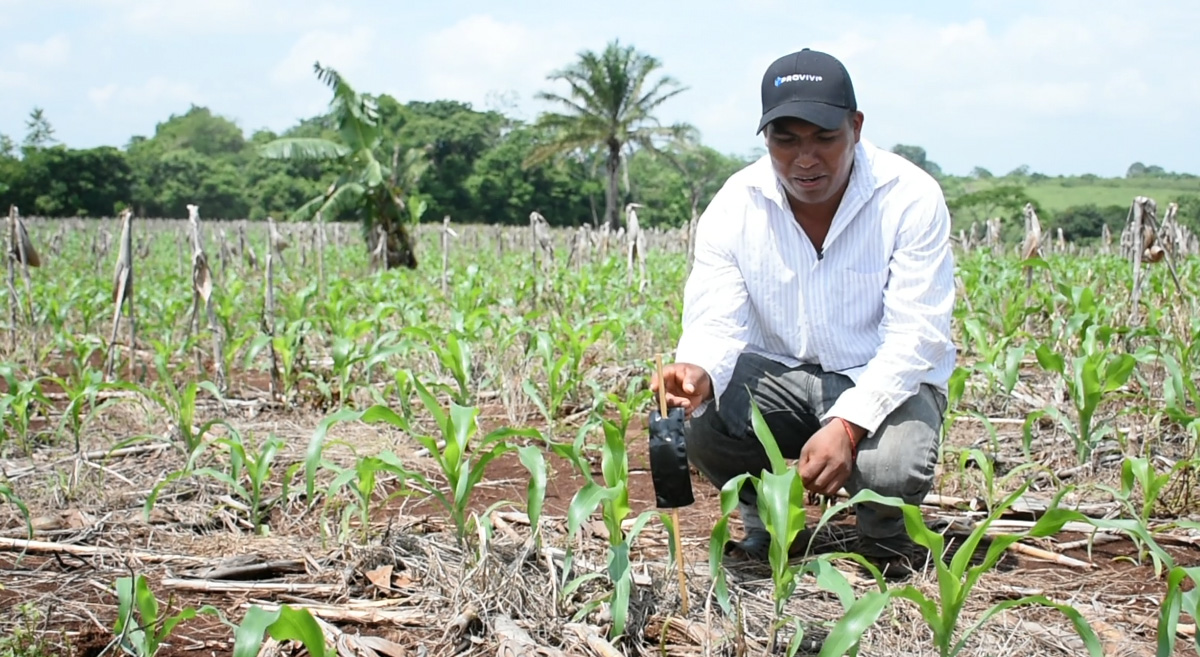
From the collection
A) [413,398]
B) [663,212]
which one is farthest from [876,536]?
[663,212]

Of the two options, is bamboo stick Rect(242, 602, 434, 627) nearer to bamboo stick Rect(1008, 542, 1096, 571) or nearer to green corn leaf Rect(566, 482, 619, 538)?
green corn leaf Rect(566, 482, 619, 538)

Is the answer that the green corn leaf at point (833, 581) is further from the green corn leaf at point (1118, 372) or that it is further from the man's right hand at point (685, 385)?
the green corn leaf at point (1118, 372)

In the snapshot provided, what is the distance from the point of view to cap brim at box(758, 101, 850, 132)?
2.22 m

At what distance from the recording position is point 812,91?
2250mm

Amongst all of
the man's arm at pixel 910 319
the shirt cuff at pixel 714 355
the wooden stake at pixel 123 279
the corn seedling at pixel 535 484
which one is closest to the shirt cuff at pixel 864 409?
the man's arm at pixel 910 319

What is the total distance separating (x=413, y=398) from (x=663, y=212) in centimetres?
4219

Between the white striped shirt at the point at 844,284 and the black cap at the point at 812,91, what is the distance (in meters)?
0.31

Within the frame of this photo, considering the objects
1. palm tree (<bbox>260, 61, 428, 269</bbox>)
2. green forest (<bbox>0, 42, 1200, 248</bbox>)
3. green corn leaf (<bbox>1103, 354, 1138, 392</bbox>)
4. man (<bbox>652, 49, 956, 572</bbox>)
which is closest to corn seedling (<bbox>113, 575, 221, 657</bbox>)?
man (<bbox>652, 49, 956, 572</bbox>)

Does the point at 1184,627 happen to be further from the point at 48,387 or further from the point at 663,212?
the point at 663,212

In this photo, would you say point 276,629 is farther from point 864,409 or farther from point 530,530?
point 864,409

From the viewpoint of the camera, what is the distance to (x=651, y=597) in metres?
2.24

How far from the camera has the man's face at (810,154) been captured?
231cm

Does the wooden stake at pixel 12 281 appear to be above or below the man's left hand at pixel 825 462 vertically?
above

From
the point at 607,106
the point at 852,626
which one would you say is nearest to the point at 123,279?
the point at 852,626
